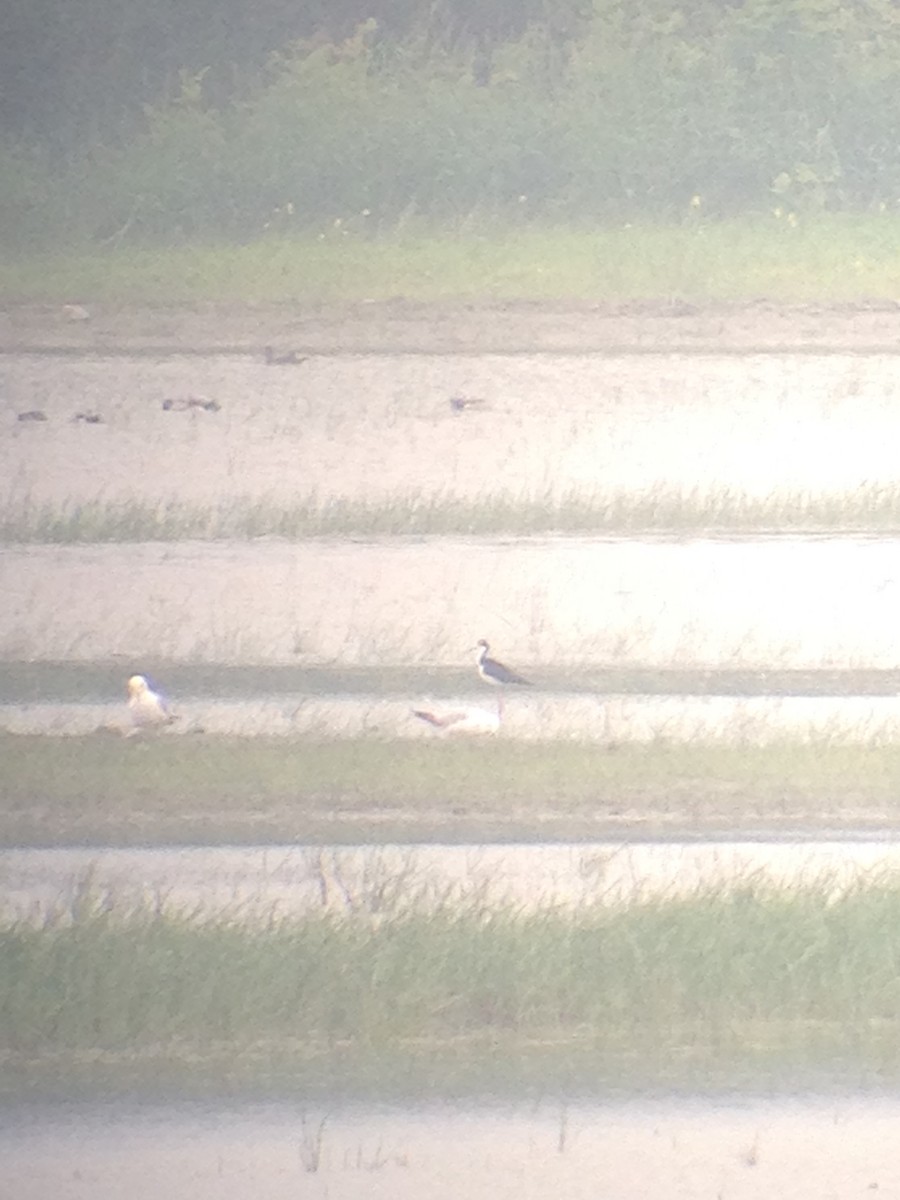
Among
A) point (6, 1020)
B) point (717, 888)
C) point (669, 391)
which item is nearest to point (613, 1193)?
point (717, 888)

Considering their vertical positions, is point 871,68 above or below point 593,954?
above

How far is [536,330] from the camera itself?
A: 3336mm

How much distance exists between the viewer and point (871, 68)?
3326 mm


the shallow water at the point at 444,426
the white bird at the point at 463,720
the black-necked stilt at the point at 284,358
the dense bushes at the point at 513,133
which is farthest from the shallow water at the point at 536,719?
the dense bushes at the point at 513,133

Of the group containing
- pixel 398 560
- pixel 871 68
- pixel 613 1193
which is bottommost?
pixel 613 1193

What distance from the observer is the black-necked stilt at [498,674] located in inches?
129

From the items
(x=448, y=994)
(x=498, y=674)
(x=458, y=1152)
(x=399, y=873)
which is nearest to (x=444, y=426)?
(x=498, y=674)

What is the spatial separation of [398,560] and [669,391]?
0.42 metres

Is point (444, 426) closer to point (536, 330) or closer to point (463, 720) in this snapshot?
point (536, 330)

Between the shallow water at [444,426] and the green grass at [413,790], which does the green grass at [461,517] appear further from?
the green grass at [413,790]

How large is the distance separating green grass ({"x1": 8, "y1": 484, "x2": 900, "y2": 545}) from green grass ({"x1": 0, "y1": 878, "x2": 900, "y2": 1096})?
478 mm

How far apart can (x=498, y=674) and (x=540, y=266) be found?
547 millimetres

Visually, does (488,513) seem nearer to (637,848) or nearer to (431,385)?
(431,385)

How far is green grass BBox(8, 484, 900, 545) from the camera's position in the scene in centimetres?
330
